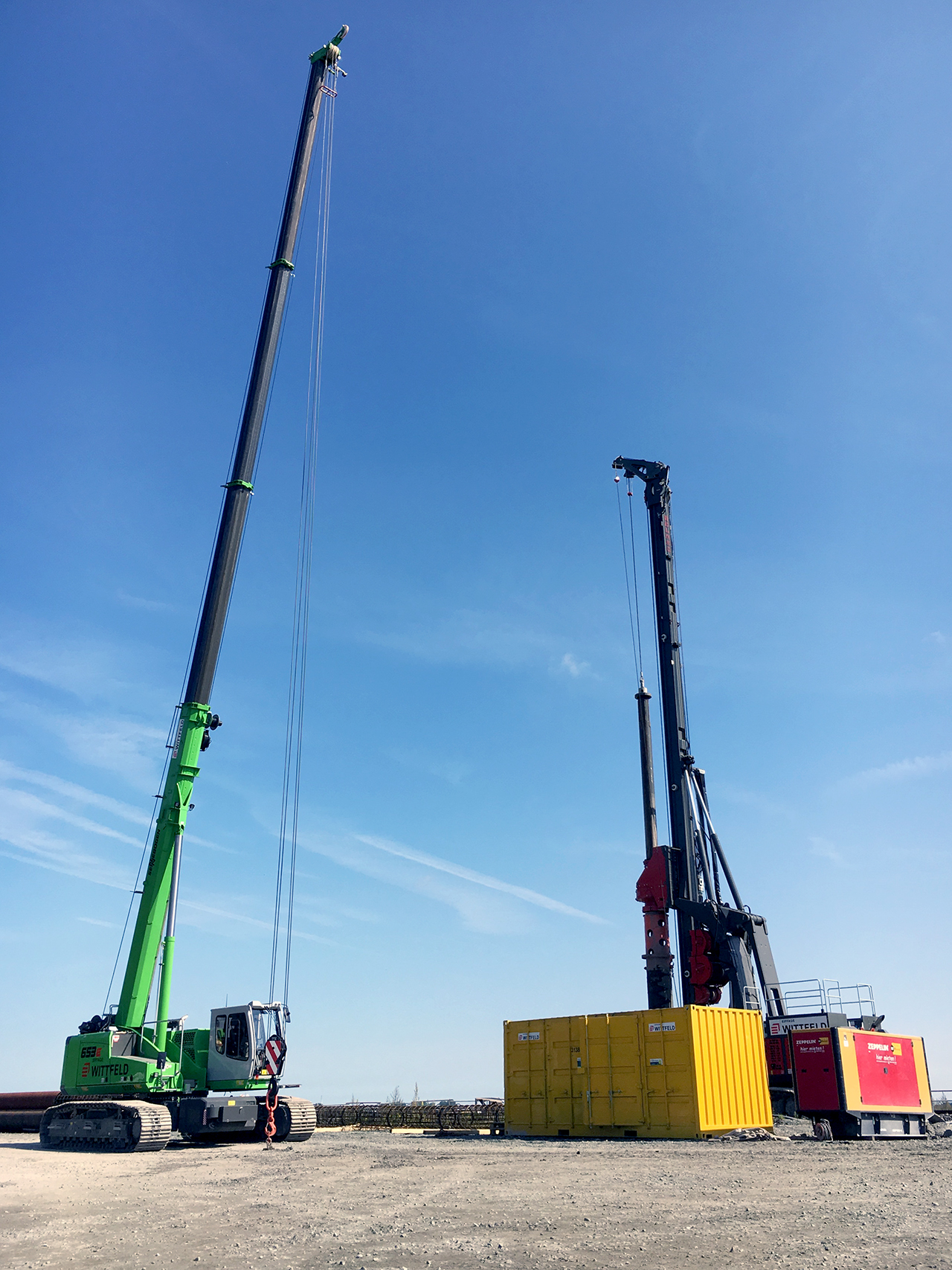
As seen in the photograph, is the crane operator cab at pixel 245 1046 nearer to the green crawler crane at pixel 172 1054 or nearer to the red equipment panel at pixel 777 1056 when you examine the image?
the green crawler crane at pixel 172 1054

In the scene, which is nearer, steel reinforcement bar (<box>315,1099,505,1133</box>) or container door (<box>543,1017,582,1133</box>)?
container door (<box>543,1017,582,1133</box>)

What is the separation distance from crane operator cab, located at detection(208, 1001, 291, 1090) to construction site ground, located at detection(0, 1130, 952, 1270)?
137 inches

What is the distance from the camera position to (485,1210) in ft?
34.1

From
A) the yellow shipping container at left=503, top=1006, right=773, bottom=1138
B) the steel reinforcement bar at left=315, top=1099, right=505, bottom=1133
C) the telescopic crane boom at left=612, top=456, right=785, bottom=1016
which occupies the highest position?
the telescopic crane boom at left=612, top=456, right=785, bottom=1016

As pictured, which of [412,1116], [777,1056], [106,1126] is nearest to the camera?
[106,1126]

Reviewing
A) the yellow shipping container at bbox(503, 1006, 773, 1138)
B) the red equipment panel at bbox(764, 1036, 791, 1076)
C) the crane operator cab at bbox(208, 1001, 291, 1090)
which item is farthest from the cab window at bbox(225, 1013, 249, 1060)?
the red equipment panel at bbox(764, 1036, 791, 1076)

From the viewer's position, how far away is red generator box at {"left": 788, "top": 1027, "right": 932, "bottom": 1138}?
75.4 ft

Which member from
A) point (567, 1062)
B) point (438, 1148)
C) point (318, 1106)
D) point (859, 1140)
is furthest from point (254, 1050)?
point (318, 1106)

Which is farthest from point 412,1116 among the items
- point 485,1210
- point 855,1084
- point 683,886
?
point 485,1210

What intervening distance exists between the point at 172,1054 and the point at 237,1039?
1474 mm

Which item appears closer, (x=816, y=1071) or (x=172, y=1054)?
(x=172, y=1054)

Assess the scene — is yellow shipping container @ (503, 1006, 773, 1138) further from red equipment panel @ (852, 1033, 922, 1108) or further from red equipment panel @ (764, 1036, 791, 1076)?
red equipment panel @ (852, 1033, 922, 1108)

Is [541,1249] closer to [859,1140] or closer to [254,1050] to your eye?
[254,1050]

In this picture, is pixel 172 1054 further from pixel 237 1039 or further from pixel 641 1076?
pixel 641 1076
